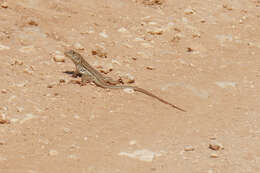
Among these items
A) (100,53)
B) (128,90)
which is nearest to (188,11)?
(100,53)

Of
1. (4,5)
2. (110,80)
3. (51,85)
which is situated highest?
(4,5)

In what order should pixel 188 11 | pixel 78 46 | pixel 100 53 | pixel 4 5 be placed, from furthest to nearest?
1. pixel 188 11
2. pixel 4 5
3. pixel 78 46
4. pixel 100 53

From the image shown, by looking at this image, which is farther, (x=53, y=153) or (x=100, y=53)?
(x=100, y=53)

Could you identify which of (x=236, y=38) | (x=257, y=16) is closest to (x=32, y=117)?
(x=236, y=38)

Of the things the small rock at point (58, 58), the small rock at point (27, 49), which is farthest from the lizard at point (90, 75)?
the small rock at point (27, 49)

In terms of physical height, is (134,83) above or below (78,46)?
below

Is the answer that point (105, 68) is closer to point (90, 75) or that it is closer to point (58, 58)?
point (90, 75)

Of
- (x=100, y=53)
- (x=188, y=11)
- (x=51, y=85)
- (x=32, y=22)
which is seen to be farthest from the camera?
(x=188, y=11)

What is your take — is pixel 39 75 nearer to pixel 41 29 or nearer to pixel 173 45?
pixel 41 29
